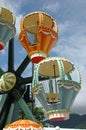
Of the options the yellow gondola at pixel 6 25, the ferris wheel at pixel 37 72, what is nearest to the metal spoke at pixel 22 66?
the ferris wheel at pixel 37 72

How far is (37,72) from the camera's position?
71.7ft

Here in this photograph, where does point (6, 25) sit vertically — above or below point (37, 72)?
above

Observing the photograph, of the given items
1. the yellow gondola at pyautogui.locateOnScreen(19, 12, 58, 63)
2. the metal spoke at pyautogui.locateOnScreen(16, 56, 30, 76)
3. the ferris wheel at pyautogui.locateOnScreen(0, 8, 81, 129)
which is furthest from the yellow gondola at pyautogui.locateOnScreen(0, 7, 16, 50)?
the metal spoke at pyautogui.locateOnScreen(16, 56, 30, 76)

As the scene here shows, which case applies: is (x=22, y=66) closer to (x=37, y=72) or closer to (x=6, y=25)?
(x=6, y=25)

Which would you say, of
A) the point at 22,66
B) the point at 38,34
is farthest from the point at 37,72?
the point at 22,66

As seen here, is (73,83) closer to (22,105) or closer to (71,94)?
(71,94)

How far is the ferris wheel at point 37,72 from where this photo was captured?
21219 millimetres

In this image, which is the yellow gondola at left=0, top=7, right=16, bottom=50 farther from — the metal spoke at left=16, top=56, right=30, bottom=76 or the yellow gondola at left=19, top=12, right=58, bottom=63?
the metal spoke at left=16, top=56, right=30, bottom=76

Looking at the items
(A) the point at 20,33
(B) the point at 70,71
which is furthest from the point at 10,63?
(B) the point at 70,71

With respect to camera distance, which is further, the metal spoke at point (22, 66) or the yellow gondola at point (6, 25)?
the metal spoke at point (22, 66)

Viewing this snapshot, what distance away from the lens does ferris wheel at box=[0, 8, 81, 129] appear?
21.2 metres

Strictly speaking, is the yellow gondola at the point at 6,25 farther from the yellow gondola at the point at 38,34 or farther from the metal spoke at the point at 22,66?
the metal spoke at the point at 22,66

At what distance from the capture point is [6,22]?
2648 centimetres

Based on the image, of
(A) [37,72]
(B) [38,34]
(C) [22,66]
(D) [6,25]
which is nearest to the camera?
(A) [37,72]
